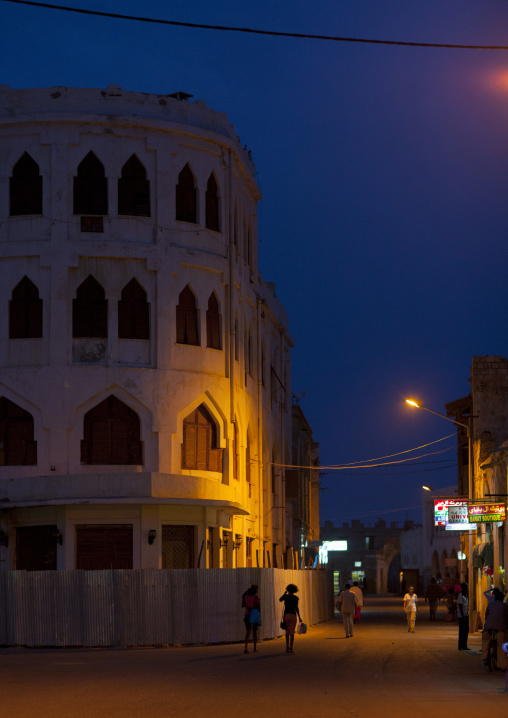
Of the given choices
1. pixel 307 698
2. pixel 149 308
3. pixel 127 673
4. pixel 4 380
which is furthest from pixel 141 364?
pixel 307 698

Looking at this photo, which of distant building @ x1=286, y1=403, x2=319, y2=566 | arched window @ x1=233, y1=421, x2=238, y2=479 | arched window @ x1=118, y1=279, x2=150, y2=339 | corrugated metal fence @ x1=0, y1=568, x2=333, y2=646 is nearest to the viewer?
corrugated metal fence @ x1=0, y1=568, x2=333, y2=646

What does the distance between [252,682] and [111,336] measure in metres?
19.4

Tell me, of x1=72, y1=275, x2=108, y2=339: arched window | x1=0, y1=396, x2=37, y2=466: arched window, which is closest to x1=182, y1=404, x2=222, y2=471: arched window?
x1=72, y1=275, x2=108, y2=339: arched window

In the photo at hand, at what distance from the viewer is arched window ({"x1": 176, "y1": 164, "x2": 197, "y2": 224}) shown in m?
38.4

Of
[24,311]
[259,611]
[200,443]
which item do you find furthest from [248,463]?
[259,611]

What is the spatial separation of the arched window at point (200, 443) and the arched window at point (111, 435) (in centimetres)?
170

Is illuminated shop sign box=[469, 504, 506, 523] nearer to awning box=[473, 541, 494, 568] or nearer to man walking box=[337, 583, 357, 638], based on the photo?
man walking box=[337, 583, 357, 638]

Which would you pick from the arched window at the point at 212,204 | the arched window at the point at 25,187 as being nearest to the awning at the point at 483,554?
the arched window at the point at 212,204

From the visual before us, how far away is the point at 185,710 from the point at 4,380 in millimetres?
23209

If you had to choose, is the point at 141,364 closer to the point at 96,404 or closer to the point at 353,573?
the point at 96,404

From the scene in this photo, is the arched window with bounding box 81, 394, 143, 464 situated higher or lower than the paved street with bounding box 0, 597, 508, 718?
higher

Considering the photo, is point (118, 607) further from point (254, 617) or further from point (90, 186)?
point (90, 186)

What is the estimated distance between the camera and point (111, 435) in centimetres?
3659

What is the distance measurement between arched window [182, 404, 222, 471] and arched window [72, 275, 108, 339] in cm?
408
